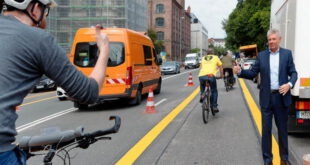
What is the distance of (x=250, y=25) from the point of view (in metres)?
55.5

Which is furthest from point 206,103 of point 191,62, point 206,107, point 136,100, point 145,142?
point 191,62

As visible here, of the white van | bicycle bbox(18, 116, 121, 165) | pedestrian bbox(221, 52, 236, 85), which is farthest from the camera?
the white van

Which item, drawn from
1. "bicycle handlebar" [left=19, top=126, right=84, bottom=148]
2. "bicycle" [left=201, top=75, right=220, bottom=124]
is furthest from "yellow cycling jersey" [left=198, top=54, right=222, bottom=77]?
"bicycle handlebar" [left=19, top=126, right=84, bottom=148]

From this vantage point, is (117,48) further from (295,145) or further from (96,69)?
(96,69)

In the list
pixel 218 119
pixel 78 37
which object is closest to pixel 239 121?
pixel 218 119

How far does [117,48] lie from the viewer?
1299 centimetres

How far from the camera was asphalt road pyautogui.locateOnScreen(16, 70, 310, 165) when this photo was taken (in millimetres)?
6375

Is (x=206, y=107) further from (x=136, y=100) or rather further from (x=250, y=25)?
(x=250, y=25)

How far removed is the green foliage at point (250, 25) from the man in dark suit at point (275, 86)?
4407cm

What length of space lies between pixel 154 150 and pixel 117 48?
21.5 feet

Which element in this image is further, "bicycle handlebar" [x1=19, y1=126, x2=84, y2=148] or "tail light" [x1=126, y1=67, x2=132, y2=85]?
"tail light" [x1=126, y1=67, x2=132, y2=85]

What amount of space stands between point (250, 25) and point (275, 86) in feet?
169

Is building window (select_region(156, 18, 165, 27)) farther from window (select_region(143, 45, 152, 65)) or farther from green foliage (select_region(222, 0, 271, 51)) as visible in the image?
window (select_region(143, 45, 152, 65))

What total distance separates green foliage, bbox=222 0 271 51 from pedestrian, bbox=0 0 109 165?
1899 inches
